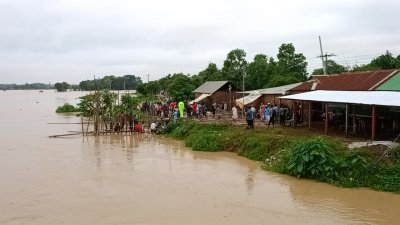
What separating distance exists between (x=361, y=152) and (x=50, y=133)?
21283 mm

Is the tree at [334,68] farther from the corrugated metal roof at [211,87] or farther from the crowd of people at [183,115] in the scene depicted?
the crowd of people at [183,115]

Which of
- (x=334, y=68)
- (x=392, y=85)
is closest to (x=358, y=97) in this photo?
(x=392, y=85)

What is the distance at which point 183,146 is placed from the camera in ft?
70.4

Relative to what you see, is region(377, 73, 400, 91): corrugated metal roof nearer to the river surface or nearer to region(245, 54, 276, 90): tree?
the river surface

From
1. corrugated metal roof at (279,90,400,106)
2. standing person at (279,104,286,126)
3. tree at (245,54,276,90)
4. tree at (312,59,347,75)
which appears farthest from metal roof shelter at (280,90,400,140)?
tree at (312,59,347,75)

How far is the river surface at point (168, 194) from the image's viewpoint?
1055 centimetres

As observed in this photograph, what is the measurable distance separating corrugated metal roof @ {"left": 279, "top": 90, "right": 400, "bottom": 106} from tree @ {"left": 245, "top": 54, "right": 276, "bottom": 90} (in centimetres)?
1881

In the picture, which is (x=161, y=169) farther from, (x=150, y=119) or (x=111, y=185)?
(x=150, y=119)

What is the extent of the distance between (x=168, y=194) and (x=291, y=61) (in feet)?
92.9

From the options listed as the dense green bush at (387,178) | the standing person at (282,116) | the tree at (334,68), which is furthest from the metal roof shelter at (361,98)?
the tree at (334,68)

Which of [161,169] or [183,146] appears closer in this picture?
[161,169]


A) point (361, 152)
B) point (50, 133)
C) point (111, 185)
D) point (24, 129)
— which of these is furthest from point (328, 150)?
point (24, 129)

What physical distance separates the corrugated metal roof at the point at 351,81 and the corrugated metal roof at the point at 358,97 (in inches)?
25.8

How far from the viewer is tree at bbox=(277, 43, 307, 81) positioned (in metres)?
38.2
